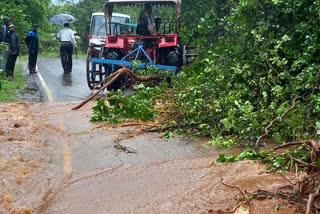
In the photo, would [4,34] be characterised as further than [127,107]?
Yes

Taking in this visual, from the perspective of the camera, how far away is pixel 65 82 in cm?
1468

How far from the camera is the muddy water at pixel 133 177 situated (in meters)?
4.16

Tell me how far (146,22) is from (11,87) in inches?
168

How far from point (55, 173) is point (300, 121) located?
2908mm

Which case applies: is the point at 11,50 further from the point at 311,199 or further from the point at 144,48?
the point at 311,199

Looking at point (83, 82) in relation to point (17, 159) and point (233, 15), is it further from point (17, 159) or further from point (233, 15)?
point (17, 159)

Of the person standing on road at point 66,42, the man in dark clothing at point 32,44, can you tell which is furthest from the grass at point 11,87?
the person standing on road at point 66,42

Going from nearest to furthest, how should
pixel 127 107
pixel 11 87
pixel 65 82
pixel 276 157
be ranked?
pixel 276 157 < pixel 127 107 < pixel 11 87 < pixel 65 82

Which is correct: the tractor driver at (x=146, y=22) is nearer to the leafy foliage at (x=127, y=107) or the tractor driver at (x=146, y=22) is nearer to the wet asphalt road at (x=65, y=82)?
the wet asphalt road at (x=65, y=82)

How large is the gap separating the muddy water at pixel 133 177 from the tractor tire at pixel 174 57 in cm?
462

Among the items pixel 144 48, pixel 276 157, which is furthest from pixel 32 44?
pixel 276 157

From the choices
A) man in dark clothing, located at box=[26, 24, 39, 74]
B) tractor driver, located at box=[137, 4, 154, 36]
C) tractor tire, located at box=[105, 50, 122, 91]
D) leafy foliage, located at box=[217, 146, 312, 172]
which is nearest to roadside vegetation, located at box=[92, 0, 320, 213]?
leafy foliage, located at box=[217, 146, 312, 172]

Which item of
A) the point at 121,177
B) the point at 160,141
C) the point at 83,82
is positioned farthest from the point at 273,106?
the point at 83,82

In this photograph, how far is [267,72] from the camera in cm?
683
